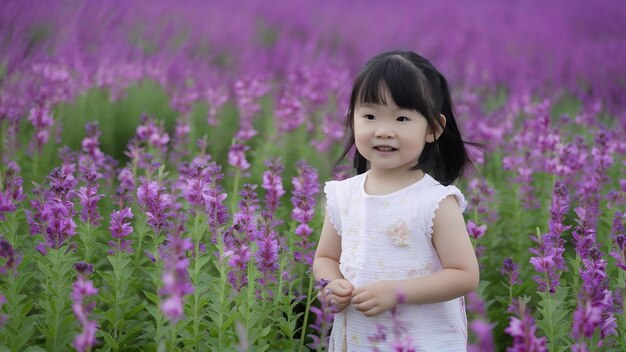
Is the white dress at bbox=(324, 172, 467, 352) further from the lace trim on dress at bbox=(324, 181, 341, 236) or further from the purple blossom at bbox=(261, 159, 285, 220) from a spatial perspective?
the purple blossom at bbox=(261, 159, 285, 220)

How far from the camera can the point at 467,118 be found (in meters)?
5.18

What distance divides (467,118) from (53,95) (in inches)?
110

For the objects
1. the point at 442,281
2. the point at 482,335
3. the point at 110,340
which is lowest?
the point at 110,340

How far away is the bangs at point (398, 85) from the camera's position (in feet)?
7.23

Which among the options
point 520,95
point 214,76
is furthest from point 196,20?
point 520,95

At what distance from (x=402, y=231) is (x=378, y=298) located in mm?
221

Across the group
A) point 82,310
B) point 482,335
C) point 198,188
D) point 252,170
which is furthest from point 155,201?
point 252,170

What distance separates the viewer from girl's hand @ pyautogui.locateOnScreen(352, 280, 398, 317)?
2.12 meters

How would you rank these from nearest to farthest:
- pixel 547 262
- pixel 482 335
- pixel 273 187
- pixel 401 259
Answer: pixel 482 335
pixel 401 259
pixel 547 262
pixel 273 187

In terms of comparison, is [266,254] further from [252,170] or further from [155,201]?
[252,170]

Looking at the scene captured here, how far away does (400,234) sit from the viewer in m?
Result: 2.22

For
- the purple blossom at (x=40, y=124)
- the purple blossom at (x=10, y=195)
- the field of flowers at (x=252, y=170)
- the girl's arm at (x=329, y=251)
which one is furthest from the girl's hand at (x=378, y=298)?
the purple blossom at (x=40, y=124)

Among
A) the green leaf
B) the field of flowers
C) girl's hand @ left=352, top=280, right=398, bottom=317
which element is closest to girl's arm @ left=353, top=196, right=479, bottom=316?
girl's hand @ left=352, top=280, right=398, bottom=317

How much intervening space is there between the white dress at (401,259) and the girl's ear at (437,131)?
0.12m
